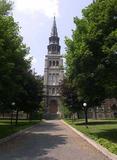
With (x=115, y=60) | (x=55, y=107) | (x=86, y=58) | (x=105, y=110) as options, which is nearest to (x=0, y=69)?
(x=86, y=58)

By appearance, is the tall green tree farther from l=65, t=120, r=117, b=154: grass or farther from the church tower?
the church tower

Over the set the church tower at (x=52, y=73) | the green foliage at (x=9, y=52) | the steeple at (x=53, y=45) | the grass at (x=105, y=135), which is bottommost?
the grass at (x=105, y=135)

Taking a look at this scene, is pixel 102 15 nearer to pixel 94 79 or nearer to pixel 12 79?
pixel 94 79

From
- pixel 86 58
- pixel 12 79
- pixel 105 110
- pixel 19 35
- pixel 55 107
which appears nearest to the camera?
pixel 86 58

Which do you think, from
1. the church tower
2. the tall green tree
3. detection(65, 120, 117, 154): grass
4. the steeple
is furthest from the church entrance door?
the tall green tree

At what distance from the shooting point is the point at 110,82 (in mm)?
25625

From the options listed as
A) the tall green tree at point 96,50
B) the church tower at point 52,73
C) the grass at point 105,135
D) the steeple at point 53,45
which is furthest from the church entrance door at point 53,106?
the tall green tree at point 96,50

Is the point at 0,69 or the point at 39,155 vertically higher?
the point at 0,69

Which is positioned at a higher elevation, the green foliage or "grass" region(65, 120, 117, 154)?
the green foliage

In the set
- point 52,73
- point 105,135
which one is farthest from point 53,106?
point 105,135

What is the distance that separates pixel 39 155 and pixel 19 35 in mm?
15945

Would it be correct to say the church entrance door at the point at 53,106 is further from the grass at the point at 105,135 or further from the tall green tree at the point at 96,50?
the tall green tree at the point at 96,50

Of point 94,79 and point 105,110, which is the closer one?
point 94,79

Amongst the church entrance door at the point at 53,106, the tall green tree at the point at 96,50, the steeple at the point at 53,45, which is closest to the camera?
the tall green tree at the point at 96,50
